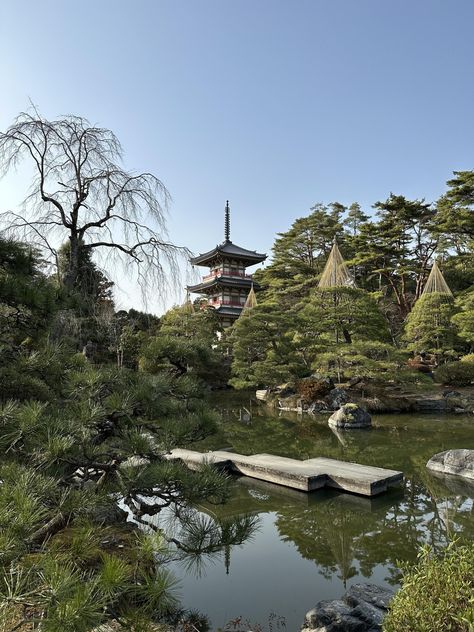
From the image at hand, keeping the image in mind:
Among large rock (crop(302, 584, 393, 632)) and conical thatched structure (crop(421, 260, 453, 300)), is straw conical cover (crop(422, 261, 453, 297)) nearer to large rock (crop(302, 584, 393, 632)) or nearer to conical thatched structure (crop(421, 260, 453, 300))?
conical thatched structure (crop(421, 260, 453, 300))

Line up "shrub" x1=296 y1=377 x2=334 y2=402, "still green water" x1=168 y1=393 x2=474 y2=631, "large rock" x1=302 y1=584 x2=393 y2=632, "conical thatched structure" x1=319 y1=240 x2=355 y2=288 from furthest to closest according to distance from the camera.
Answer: "conical thatched structure" x1=319 y1=240 x2=355 y2=288
"shrub" x1=296 y1=377 x2=334 y2=402
"still green water" x1=168 y1=393 x2=474 y2=631
"large rock" x1=302 y1=584 x2=393 y2=632

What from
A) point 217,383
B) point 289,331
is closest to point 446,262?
point 289,331

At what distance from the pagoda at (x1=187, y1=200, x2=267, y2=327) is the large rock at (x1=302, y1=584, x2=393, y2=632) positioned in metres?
21.4

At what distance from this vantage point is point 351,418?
35.0 feet

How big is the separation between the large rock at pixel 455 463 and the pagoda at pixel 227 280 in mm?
18243

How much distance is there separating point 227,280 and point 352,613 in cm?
2284

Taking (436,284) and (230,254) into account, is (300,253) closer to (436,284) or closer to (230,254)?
(230,254)

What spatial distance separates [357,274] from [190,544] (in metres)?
26.3

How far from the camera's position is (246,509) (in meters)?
5.34

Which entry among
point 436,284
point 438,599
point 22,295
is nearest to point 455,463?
point 438,599

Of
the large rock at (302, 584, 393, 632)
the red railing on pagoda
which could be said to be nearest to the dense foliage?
the red railing on pagoda

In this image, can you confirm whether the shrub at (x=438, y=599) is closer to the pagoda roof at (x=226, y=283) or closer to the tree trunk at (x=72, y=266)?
the tree trunk at (x=72, y=266)

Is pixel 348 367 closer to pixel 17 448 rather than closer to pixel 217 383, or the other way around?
pixel 217 383

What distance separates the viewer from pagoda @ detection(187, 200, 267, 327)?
25156 mm
